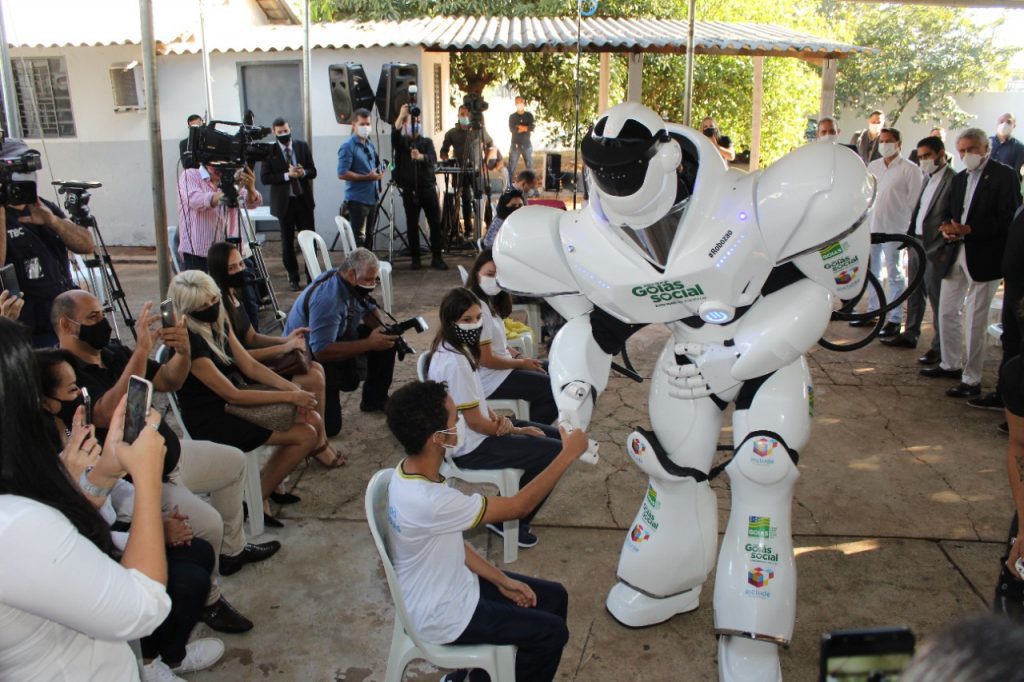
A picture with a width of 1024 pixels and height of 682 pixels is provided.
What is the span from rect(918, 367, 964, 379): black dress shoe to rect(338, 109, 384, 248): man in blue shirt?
17.0 ft

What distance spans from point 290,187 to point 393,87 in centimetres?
184

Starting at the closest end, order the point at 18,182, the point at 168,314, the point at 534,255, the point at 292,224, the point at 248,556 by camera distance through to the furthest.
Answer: the point at 534,255
the point at 168,314
the point at 248,556
the point at 18,182
the point at 292,224

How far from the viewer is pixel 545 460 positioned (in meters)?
3.64

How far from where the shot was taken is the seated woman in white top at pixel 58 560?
1500mm

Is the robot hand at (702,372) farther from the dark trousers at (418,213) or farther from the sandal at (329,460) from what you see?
the dark trousers at (418,213)

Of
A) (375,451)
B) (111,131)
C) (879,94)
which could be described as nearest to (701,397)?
(375,451)

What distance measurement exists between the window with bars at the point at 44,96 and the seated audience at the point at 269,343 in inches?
303

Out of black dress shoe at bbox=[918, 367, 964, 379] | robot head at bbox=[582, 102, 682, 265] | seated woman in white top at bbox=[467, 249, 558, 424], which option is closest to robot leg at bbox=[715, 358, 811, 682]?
robot head at bbox=[582, 102, 682, 265]

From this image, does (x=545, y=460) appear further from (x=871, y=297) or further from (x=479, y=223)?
(x=479, y=223)

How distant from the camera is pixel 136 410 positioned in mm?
1953

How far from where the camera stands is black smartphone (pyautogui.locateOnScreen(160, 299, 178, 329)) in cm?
330

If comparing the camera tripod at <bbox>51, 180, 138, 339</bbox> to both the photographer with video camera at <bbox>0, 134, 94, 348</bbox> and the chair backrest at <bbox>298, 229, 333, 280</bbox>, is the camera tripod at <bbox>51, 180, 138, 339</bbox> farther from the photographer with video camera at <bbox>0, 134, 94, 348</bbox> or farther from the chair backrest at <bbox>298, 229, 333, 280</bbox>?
the chair backrest at <bbox>298, 229, 333, 280</bbox>

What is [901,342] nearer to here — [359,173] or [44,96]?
[359,173]

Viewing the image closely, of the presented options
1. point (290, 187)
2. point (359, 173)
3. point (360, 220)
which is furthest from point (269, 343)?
point (360, 220)
